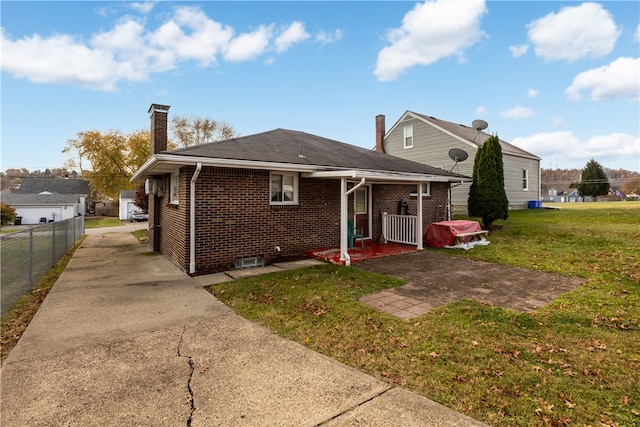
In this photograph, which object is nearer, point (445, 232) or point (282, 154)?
point (282, 154)

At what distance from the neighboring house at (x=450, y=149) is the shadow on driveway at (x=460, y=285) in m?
11.9

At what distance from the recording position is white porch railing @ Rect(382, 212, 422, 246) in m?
10.8

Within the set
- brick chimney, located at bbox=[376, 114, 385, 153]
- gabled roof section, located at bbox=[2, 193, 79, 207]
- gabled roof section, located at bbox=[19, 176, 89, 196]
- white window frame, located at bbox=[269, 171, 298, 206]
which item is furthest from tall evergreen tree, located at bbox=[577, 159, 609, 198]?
gabled roof section, located at bbox=[19, 176, 89, 196]

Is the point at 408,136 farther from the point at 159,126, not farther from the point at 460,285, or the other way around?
the point at 460,285

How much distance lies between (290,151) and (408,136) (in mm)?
14642

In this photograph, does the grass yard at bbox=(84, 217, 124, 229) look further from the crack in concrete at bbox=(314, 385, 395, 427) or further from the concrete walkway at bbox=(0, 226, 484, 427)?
the crack in concrete at bbox=(314, 385, 395, 427)

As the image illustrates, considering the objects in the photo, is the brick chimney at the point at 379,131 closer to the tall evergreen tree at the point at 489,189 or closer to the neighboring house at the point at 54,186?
the tall evergreen tree at the point at 489,189

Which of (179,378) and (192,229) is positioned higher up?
(192,229)

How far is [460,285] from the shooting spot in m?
6.27

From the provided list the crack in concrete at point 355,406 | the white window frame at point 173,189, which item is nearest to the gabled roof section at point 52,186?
the white window frame at point 173,189

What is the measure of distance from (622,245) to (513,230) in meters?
3.73

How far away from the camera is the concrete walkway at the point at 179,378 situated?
2486 millimetres

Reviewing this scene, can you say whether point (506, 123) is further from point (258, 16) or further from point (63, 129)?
point (63, 129)

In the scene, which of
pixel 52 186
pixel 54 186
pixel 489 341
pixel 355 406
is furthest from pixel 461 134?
pixel 52 186
